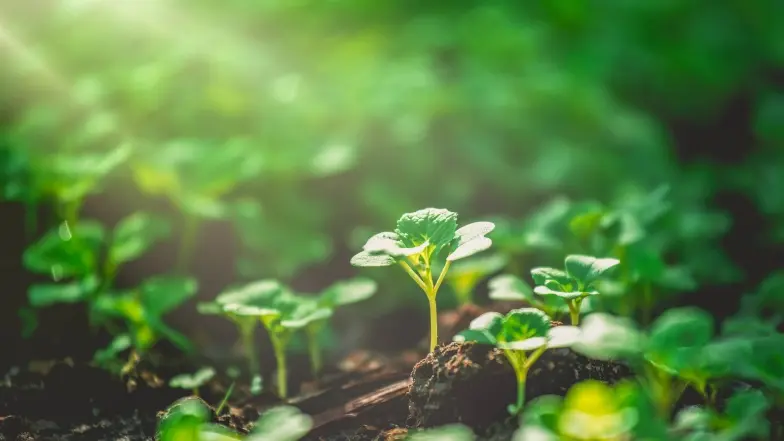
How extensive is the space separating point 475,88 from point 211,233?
3.87 ft

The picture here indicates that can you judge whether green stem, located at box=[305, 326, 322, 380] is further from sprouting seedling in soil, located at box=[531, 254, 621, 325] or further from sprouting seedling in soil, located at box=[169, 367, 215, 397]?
sprouting seedling in soil, located at box=[531, 254, 621, 325]

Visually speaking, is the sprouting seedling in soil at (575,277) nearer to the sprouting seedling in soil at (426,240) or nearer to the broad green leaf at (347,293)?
the sprouting seedling in soil at (426,240)

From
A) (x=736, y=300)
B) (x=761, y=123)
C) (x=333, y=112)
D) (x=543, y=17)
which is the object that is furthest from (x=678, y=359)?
(x=543, y=17)

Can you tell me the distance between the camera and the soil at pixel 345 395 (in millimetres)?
1137

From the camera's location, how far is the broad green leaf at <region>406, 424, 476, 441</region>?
0.97m

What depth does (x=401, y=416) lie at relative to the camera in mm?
1284

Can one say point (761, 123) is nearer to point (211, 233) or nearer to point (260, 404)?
point (211, 233)

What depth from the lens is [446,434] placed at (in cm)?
98

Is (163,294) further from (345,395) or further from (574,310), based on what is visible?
(574,310)

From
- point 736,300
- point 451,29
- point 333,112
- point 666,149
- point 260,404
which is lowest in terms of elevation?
point 736,300

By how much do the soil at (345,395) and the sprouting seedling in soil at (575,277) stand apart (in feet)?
0.35

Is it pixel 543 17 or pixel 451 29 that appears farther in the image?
pixel 543 17

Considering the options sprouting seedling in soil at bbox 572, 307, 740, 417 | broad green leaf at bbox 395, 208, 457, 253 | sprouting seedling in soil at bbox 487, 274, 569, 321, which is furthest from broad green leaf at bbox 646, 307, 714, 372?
broad green leaf at bbox 395, 208, 457, 253

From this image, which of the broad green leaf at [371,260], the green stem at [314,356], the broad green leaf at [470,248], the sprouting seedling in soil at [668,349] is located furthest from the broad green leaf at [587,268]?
the green stem at [314,356]
